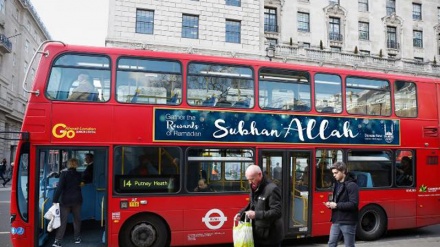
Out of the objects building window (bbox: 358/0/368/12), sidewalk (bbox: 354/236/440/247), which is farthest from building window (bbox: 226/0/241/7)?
sidewalk (bbox: 354/236/440/247)

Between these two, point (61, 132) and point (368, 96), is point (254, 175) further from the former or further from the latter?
point (368, 96)

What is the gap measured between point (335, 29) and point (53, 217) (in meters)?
38.2

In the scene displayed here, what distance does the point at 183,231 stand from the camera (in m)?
8.34

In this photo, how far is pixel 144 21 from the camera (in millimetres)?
31156

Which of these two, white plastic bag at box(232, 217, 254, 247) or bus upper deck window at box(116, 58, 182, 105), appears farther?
bus upper deck window at box(116, 58, 182, 105)

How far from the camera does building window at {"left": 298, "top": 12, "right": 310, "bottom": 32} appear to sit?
1560 inches

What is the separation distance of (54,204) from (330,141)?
643cm

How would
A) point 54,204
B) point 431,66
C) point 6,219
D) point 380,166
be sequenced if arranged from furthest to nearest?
point 431,66, point 6,219, point 380,166, point 54,204

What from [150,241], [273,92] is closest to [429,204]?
[273,92]

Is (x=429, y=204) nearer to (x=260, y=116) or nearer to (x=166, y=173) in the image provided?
(x=260, y=116)

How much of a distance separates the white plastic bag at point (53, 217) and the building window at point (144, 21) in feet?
81.7

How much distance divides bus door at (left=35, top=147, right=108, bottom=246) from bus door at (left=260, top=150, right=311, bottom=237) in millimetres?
3779

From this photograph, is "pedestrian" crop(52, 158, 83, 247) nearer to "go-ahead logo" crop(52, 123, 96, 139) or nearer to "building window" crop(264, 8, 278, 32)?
"go-ahead logo" crop(52, 123, 96, 139)

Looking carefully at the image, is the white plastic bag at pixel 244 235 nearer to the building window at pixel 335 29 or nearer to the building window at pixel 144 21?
the building window at pixel 144 21
